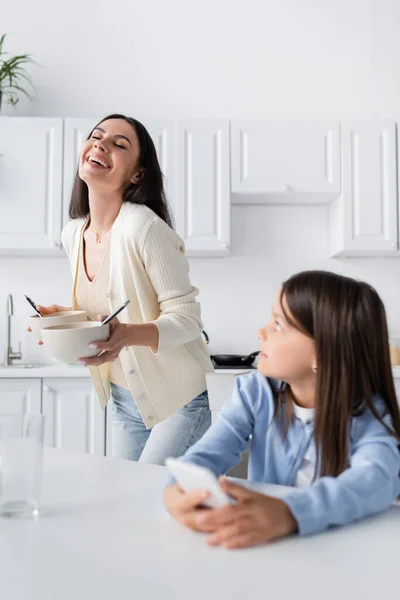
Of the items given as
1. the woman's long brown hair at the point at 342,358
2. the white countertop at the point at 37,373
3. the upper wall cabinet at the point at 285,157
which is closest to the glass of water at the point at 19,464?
the woman's long brown hair at the point at 342,358

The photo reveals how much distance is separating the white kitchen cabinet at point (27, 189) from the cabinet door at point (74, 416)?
688 millimetres

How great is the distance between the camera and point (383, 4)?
353 centimetres

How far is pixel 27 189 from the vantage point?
298 centimetres

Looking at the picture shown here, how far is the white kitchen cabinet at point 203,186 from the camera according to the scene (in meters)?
3.01

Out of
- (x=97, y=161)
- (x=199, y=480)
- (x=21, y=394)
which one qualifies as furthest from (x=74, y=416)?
(x=199, y=480)

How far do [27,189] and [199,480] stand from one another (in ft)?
8.31

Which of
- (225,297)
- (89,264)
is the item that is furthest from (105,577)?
(225,297)

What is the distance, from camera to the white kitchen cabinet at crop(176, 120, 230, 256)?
301 centimetres

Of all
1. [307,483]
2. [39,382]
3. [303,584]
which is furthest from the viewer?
[39,382]

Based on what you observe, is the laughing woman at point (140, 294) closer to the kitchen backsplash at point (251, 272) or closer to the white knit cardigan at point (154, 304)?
the white knit cardigan at point (154, 304)

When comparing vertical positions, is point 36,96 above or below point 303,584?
above

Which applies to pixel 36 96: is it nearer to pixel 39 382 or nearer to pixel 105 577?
pixel 39 382

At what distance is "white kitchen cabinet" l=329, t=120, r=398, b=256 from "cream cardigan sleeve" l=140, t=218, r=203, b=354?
1.74m

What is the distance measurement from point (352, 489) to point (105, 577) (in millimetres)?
339
